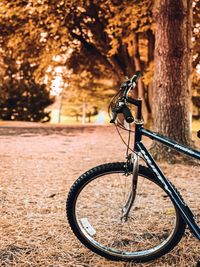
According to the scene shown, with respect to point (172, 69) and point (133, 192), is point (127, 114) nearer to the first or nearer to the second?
point (133, 192)

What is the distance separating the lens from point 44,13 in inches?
572

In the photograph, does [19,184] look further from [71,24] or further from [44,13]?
[71,24]

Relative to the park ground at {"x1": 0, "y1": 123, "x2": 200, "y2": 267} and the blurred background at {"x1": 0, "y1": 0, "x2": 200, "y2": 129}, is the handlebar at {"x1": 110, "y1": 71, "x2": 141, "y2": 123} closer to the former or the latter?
the park ground at {"x1": 0, "y1": 123, "x2": 200, "y2": 267}

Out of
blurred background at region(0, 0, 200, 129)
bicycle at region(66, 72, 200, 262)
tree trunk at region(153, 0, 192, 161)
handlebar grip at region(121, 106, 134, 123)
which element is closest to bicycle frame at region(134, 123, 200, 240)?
bicycle at region(66, 72, 200, 262)

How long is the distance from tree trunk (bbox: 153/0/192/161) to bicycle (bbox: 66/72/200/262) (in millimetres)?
4138

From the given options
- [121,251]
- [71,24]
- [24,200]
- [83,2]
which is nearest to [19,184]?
[24,200]

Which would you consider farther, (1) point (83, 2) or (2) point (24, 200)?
(1) point (83, 2)

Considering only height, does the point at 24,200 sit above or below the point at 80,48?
below

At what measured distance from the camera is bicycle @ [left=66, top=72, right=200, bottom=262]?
11.5 feet

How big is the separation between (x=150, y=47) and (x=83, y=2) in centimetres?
399

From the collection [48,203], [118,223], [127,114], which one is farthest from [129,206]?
[48,203]

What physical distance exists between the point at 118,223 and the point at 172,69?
15.6 feet

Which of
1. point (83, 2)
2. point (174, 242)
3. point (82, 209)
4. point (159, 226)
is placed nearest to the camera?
point (174, 242)

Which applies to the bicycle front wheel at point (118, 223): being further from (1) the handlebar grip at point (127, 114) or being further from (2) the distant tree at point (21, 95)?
(2) the distant tree at point (21, 95)
